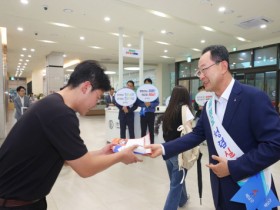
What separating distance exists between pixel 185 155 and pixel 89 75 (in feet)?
5.13

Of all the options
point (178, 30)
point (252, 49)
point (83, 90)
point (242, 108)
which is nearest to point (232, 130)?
point (242, 108)

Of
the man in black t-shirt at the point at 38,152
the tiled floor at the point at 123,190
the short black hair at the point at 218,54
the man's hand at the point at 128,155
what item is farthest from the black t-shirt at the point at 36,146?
the tiled floor at the point at 123,190

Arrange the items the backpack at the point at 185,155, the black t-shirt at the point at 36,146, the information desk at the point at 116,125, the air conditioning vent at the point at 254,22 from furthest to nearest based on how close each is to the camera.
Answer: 1. the air conditioning vent at the point at 254,22
2. the information desk at the point at 116,125
3. the backpack at the point at 185,155
4. the black t-shirt at the point at 36,146

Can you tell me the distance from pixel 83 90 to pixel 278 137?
99 cm

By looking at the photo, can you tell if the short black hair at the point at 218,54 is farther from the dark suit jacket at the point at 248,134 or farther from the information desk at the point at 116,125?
the information desk at the point at 116,125

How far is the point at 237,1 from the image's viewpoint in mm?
5785

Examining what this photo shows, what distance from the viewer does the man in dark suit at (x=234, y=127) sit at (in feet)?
3.96

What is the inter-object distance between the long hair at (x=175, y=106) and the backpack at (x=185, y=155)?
0.22 feet

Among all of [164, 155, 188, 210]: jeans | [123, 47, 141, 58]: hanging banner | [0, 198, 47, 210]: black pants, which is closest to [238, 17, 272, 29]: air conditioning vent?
[123, 47, 141, 58]: hanging banner

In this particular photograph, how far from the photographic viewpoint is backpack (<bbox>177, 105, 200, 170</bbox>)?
247cm

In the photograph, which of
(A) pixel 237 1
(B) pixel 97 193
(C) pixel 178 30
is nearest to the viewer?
(B) pixel 97 193

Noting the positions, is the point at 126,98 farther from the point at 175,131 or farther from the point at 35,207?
the point at 35,207

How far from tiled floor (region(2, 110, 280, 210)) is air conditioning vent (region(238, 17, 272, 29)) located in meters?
4.59

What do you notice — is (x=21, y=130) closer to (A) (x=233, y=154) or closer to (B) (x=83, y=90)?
(B) (x=83, y=90)
